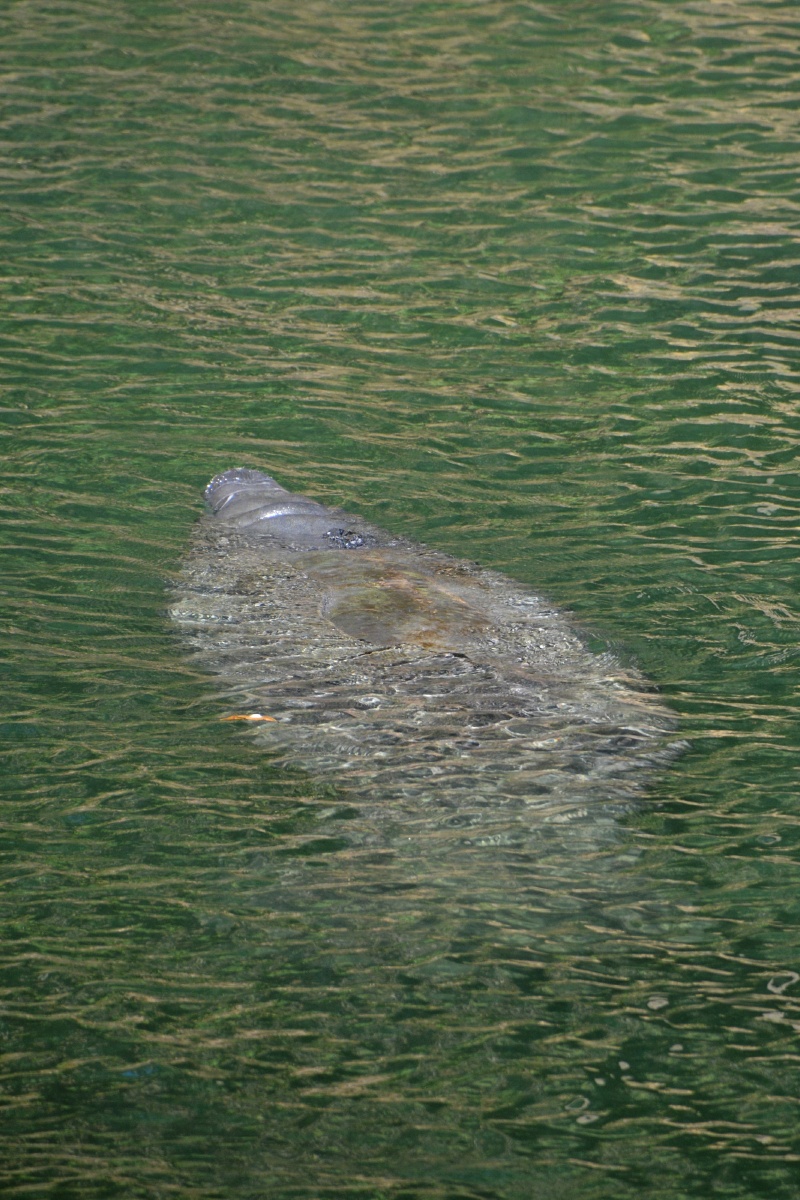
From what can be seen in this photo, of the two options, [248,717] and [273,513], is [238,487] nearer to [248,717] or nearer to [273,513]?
[273,513]

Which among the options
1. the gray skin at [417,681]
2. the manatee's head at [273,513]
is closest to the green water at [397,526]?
the gray skin at [417,681]

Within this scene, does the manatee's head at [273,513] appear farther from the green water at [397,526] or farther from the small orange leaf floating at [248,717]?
the small orange leaf floating at [248,717]

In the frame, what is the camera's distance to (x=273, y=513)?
8.94m

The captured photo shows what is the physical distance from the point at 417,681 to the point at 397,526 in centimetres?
239

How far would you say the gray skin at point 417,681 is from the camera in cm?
611

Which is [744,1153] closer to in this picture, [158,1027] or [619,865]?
[619,865]

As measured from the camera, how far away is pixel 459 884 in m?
5.68

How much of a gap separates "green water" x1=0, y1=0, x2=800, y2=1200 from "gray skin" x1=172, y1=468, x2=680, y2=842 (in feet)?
0.68

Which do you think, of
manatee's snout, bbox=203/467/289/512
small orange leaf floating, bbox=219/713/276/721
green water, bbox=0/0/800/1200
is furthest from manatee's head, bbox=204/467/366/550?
small orange leaf floating, bbox=219/713/276/721

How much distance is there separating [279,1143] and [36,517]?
17.1 ft

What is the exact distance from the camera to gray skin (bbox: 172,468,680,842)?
6113 millimetres

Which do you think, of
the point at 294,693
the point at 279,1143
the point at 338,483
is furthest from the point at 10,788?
the point at 338,483

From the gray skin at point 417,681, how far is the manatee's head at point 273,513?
2 cm

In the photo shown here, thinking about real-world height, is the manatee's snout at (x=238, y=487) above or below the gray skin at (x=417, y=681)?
above
